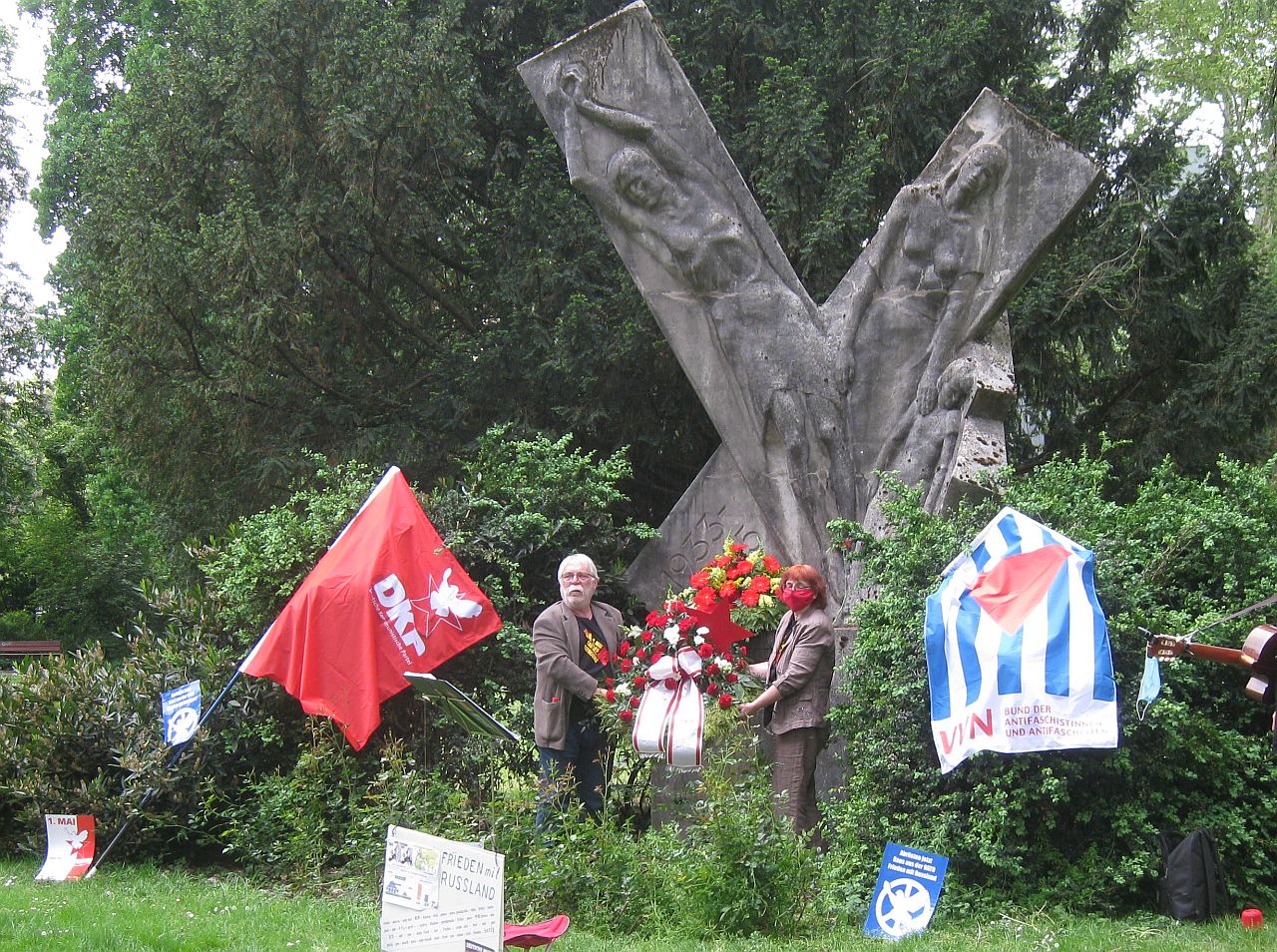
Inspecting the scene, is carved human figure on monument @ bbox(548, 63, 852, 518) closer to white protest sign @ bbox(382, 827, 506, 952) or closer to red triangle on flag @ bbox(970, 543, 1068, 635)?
red triangle on flag @ bbox(970, 543, 1068, 635)

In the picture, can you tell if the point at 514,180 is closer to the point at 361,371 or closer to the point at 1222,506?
the point at 361,371

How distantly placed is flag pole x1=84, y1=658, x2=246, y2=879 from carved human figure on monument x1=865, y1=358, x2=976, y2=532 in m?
4.49

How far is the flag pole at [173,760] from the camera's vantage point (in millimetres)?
7766

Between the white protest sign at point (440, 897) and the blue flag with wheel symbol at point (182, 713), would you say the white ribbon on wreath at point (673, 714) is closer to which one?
the white protest sign at point (440, 897)

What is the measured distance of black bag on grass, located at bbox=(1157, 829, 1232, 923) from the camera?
5.80 meters

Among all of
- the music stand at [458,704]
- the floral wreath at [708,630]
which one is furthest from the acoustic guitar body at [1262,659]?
the floral wreath at [708,630]

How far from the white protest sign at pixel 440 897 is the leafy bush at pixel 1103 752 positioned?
214 centimetres

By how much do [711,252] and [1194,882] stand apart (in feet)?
18.2

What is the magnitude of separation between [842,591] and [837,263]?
4.76 metres

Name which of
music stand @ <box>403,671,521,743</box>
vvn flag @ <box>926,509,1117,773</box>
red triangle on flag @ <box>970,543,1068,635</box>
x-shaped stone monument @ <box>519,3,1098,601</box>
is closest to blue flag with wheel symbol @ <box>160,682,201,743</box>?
music stand @ <box>403,671,521,743</box>

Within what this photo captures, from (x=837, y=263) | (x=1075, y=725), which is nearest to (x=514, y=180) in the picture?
(x=837, y=263)

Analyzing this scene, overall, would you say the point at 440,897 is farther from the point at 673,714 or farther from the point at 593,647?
the point at 593,647

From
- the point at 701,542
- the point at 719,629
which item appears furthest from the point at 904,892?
the point at 701,542

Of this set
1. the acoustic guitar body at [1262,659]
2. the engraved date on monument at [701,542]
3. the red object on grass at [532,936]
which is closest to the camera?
the acoustic guitar body at [1262,659]
